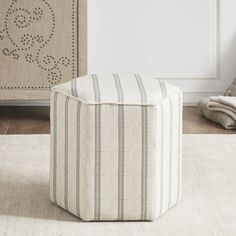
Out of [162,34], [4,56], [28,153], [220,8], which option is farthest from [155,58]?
[28,153]

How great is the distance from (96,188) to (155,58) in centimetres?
185

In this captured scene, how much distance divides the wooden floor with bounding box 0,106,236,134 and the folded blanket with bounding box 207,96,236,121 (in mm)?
85

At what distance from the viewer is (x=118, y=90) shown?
8.24 ft

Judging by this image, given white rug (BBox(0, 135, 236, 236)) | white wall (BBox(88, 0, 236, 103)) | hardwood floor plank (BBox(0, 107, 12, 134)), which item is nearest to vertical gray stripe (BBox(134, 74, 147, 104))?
white rug (BBox(0, 135, 236, 236))

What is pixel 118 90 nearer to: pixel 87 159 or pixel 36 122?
pixel 87 159

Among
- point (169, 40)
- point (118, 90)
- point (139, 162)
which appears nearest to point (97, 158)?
point (139, 162)

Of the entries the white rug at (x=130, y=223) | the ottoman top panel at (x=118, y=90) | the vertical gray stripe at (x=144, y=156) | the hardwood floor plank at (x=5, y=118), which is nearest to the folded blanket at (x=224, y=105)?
the white rug at (x=130, y=223)

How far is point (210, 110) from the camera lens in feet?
12.7

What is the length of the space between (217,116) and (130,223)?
4.75 ft

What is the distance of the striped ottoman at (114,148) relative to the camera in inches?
95.6

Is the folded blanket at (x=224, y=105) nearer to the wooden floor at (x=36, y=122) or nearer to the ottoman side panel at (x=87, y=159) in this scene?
the wooden floor at (x=36, y=122)

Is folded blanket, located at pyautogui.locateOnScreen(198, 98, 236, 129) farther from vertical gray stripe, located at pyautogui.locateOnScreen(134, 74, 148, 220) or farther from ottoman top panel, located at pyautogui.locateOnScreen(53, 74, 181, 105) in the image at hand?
vertical gray stripe, located at pyautogui.locateOnScreen(134, 74, 148, 220)

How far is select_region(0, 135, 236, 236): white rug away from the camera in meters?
2.44

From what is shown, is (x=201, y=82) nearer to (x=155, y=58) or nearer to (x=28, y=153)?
(x=155, y=58)
